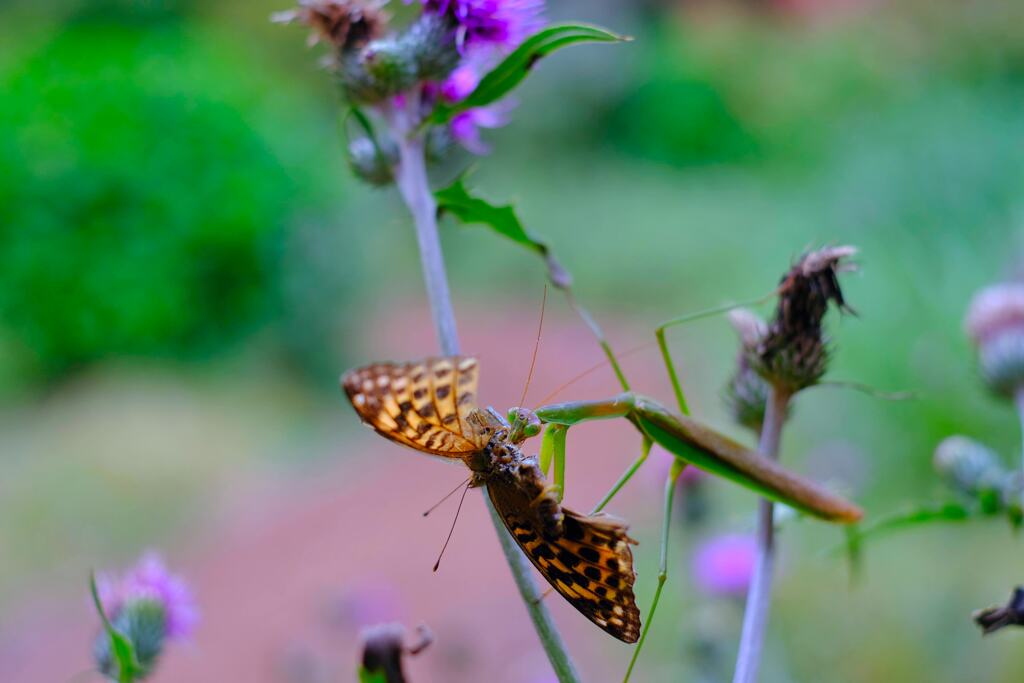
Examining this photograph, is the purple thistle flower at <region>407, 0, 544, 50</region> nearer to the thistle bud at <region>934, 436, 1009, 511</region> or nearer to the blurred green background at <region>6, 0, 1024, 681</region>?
the thistle bud at <region>934, 436, 1009, 511</region>

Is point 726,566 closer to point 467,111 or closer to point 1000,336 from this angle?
point 1000,336

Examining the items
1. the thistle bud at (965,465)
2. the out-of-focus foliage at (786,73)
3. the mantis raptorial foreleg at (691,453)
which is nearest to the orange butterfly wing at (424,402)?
the mantis raptorial foreleg at (691,453)

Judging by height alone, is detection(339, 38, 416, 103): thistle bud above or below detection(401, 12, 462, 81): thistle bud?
below

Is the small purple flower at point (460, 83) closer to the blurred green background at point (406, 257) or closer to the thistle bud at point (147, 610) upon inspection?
the thistle bud at point (147, 610)

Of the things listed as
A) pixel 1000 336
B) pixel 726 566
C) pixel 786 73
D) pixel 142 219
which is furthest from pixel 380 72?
pixel 786 73

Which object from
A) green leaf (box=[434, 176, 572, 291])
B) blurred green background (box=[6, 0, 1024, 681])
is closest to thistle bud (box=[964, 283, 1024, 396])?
green leaf (box=[434, 176, 572, 291])

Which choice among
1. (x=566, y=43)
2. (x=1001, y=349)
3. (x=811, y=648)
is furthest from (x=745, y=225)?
(x=566, y=43)
